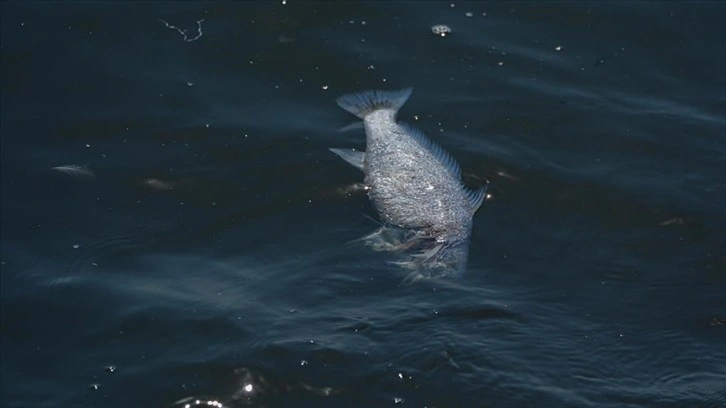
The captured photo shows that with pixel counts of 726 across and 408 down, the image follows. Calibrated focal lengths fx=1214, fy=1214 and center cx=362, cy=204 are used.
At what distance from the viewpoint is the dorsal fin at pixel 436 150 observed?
29.7 ft

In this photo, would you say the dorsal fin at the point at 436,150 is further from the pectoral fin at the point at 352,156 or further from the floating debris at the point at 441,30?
the floating debris at the point at 441,30

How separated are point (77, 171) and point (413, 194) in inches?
102

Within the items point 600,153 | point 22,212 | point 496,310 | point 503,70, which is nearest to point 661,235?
point 600,153

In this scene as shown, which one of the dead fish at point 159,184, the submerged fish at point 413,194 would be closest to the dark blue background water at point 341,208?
the dead fish at point 159,184

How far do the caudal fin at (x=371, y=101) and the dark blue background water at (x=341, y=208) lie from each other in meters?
Result: 0.09

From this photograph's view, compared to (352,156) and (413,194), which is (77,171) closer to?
(352,156)

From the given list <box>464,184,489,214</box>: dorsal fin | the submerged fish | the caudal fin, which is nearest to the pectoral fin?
the submerged fish

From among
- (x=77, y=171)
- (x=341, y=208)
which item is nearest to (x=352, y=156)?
(x=341, y=208)

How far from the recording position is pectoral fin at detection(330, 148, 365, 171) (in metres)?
9.13

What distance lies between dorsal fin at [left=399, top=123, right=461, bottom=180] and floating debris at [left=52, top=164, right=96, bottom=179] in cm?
243

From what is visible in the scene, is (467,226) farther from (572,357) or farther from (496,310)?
(572,357)

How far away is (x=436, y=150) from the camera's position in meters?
9.23

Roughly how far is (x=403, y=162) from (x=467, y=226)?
777 mm

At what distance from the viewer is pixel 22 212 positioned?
29.4 feet
